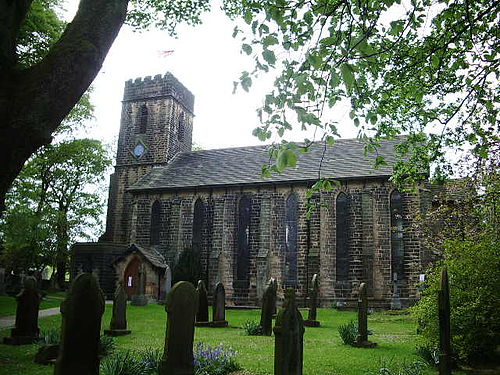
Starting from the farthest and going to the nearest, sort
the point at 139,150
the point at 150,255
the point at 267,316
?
the point at 139,150, the point at 150,255, the point at 267,316

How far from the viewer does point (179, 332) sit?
21.1ft

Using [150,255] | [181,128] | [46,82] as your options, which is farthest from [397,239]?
[46,82]

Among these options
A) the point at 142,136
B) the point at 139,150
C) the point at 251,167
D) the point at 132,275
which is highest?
the point at 142,136

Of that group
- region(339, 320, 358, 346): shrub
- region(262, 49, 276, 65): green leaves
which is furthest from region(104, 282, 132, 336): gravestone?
region(262, 49, 276, 65): green leaves

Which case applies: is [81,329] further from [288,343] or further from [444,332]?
[444,332]

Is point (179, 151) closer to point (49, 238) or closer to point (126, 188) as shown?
point (126, 188)

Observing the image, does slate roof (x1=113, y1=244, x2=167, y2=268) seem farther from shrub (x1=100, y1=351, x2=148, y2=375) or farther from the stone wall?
shrub (x1=100, y1=351, x2=148, y2=375)

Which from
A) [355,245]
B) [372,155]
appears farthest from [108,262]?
[372,155]

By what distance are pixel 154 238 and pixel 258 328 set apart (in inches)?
693

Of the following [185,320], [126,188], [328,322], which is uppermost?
[126,188]

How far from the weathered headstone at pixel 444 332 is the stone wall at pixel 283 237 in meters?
14.5

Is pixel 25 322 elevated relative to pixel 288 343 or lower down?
lower down

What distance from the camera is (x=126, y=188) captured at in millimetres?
33312

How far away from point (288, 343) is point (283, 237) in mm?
19780
